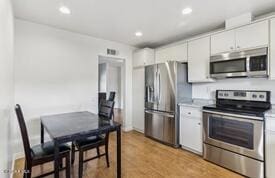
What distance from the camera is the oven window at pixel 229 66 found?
2.54 metres

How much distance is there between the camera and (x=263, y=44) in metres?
2.33

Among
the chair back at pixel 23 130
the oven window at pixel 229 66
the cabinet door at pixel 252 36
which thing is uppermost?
the cabinet door at pixel 252 36

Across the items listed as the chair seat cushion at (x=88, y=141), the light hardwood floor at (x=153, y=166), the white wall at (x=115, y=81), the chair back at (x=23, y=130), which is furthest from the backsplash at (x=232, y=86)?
the white wall at (x=115, y=81)

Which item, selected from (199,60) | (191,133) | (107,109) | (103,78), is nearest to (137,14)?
(199,60)

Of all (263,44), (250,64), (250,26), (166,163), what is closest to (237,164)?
(166,163)

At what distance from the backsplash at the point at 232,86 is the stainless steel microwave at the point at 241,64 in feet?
1.06

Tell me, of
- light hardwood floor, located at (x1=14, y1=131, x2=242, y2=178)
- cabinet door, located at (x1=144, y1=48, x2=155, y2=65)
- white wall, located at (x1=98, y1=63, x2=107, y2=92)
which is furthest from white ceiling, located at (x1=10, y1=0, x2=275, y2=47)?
white wall, located at (x1=98, y1=63, x2=107, y2=92)

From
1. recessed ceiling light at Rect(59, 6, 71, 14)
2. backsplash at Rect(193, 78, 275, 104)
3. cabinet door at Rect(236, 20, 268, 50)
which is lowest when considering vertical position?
backsplash at Rect(193, 78, 275, 104)

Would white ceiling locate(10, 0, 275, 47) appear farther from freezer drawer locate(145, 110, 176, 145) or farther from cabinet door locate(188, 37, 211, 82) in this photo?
freezer drawer locate(145, 110, 176, 145)

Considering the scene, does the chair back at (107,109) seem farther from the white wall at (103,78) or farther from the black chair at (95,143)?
the white wall at (103,78)

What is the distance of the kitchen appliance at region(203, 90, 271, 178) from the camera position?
214cm

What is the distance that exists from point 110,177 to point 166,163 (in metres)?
0.97

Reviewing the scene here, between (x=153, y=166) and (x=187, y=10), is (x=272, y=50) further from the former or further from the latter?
(x=153, y=166)

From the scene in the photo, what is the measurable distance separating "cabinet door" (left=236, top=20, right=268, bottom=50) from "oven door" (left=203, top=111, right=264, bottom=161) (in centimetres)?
115
